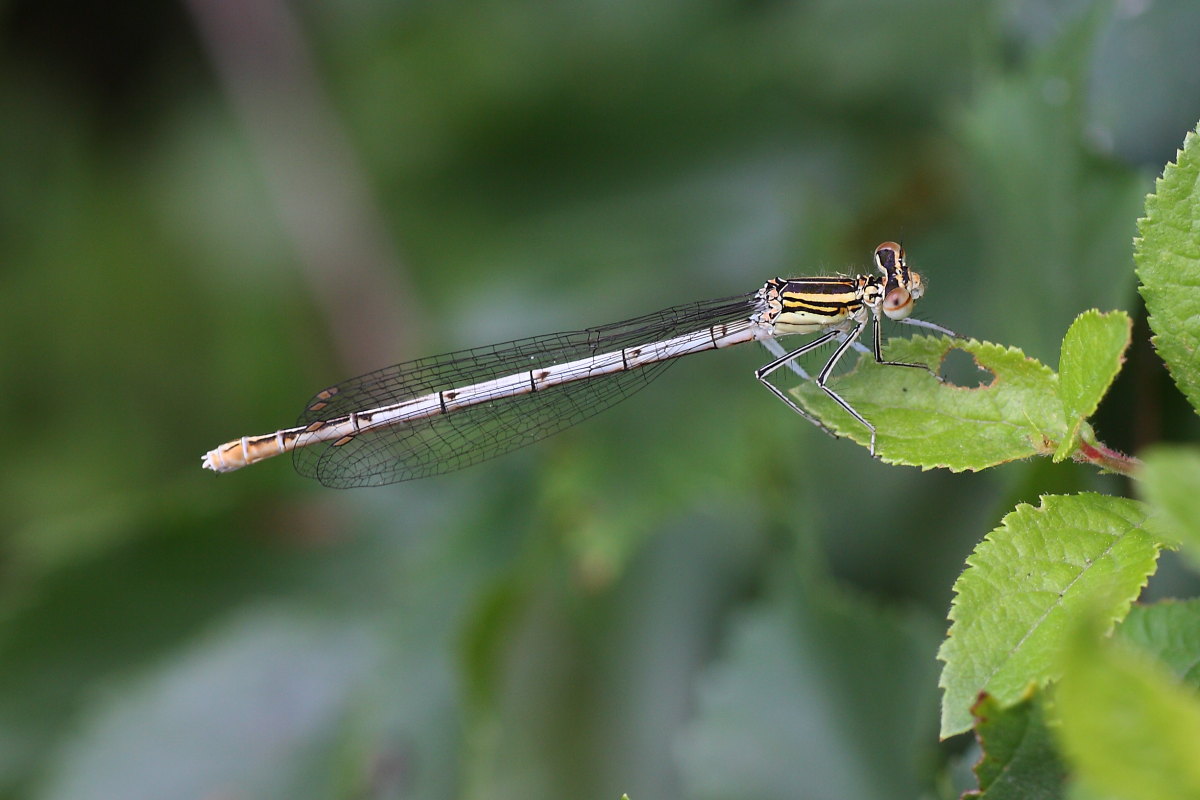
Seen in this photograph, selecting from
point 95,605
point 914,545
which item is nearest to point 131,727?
point 95,605

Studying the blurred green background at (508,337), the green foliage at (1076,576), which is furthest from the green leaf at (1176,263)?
the blurred green background at (508,337)

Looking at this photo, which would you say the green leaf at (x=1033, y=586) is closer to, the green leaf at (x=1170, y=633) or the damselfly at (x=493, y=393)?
the green leaf at (x=1170, y=633)

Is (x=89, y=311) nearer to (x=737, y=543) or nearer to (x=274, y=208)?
(x=274, y=208)

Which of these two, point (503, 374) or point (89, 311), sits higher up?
point (89, 311)

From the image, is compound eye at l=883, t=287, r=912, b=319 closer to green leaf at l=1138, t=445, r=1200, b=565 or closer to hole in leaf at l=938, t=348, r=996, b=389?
hole in leaf at l=938, t=348, r=996, b=389

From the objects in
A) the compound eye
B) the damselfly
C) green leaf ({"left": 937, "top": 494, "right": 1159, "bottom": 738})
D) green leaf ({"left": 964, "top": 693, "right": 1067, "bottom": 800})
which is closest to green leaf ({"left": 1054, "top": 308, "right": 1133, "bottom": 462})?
green leaf ({"left": 937, "top": 494, "right": 1159, "bottom": 738})

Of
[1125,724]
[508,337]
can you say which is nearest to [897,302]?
[508,337]

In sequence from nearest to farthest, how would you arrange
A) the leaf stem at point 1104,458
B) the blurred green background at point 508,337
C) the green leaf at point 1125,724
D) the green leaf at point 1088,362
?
1. the green leaf at point 1125,724
2. the green leaf at point 1088,362
3. the leaf stem at point 1104,458
4. the blurred green background at point 508,337
